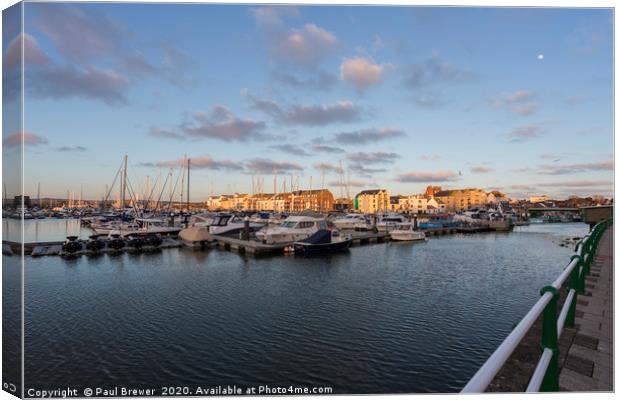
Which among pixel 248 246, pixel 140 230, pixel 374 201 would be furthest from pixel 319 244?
pixel 374 201

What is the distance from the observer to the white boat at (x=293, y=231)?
26.2 metres

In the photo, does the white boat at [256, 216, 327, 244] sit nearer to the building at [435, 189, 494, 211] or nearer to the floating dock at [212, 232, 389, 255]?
the floating dock at [212, 232, 389, 255]

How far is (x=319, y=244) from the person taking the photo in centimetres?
2462

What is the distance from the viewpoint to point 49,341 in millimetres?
9031

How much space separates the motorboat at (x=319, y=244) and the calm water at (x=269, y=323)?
460 centimetres

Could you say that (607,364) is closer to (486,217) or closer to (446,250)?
(446,250)

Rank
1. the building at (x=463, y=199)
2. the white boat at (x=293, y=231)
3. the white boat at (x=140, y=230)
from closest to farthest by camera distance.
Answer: the white boat at (x=293, y=231), the white boat at (x=140, y=230), the building at (x=463, y=199)

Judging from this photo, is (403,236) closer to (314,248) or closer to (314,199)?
(314,248)

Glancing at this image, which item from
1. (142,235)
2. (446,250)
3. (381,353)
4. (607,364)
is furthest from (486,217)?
(607,364)

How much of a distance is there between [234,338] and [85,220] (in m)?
47.4

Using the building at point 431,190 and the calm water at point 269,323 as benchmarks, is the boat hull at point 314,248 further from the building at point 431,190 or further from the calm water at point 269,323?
the building at point 431,190

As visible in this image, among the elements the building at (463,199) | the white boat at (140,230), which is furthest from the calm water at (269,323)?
the building at (463,199)

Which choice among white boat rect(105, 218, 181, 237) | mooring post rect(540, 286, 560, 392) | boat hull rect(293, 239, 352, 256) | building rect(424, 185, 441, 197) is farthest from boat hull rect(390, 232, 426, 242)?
building rect(424, 185, 441, 197)

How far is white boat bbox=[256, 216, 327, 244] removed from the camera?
1030 inches
